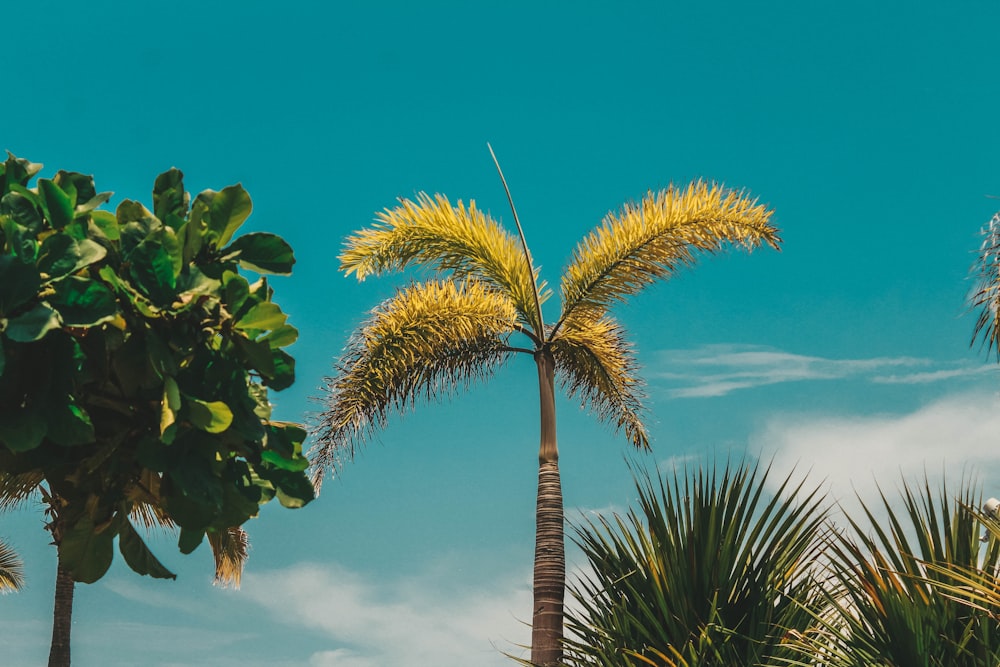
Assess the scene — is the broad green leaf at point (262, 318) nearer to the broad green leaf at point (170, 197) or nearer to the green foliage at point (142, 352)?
the green foliage at point (142, 352)

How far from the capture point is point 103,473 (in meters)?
4.10

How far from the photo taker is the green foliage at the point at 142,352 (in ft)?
11.6

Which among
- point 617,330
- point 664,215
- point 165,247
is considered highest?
point 664,215

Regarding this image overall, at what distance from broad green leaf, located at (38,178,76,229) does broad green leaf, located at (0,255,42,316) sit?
1.30 feet

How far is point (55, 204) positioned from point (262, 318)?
888mm

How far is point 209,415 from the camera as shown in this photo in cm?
356

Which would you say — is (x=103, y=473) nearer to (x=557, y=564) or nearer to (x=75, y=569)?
(x=75, y=569)

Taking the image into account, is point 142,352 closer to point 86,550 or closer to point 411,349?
point 86,550

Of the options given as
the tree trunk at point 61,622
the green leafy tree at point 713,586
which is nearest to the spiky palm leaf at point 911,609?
the green leafy tree at point 713,586

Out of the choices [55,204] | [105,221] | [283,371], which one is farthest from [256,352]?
[55,204]

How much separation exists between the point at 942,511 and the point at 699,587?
225 cm

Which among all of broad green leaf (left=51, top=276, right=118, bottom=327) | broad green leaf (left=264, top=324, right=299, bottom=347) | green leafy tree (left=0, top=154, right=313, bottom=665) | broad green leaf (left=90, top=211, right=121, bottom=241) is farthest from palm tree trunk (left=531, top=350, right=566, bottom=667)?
broad green leaf (left=51, top=276, right=118, bottom=327)

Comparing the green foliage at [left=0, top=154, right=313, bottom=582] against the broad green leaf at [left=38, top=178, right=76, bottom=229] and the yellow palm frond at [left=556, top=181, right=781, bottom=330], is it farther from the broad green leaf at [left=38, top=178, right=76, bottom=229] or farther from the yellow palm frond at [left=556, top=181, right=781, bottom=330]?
the yellow palm frond at [left=556, top=181, right=781, bottom=330]

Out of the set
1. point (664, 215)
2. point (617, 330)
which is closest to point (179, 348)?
point (664, 215)
